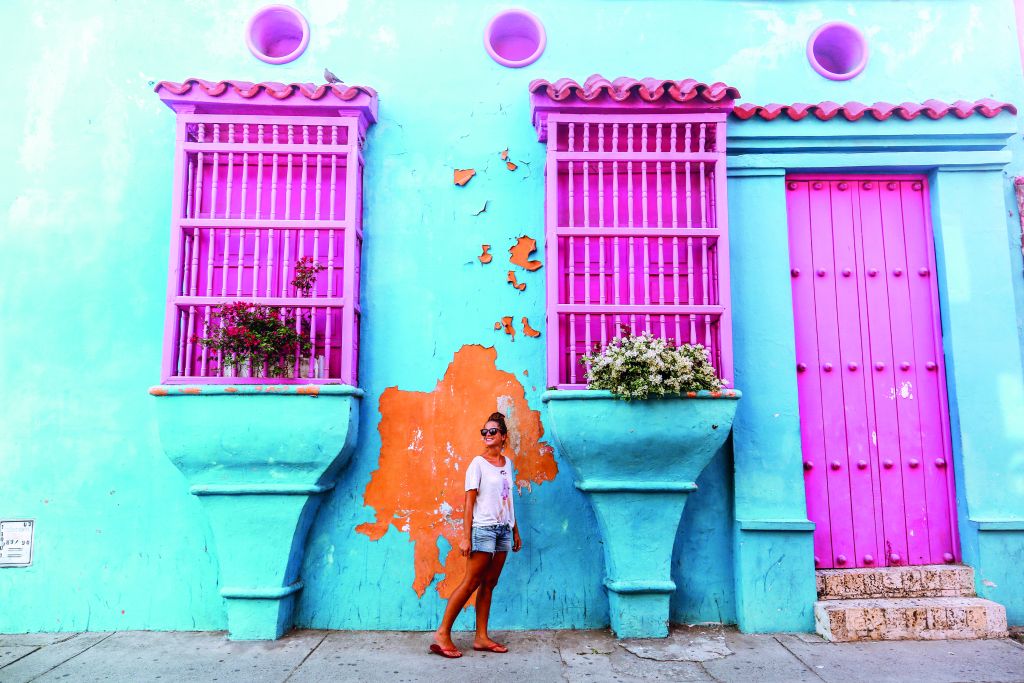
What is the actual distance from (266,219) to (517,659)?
311cm

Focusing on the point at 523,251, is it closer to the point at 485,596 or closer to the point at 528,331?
the point at 528,331

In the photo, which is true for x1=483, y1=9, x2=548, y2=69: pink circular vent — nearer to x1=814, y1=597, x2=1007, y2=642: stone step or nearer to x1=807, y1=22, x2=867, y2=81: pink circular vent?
x1=807, y1=22, x2=867, y2=81: pink circular vent

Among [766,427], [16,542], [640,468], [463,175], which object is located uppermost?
[463,175]

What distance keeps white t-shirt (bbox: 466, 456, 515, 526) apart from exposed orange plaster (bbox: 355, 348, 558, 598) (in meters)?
0.50

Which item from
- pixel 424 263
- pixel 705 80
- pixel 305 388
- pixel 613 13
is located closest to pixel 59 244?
pixel 305 388

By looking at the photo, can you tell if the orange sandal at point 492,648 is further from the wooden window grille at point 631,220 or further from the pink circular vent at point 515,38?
the pink circular vent at point 515,38

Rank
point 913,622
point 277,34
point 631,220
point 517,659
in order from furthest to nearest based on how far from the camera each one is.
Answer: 1. point 277,34
2. point 631,220
3. point 913,622
4. point 517,659

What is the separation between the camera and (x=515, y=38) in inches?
213

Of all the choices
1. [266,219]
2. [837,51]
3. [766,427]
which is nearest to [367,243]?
[266,219]

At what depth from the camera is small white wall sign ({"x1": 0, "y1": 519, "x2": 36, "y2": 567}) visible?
184 inches

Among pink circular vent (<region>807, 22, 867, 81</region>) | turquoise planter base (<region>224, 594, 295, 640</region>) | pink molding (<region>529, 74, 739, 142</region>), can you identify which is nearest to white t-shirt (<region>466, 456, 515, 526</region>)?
turquoise planter base (<region>224, 594, 295, 640</region>)

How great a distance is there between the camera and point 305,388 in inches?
171

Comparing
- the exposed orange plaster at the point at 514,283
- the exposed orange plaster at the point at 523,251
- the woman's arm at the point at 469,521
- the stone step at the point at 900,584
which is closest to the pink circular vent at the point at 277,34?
the exposed orange plaster at the point at 523,251

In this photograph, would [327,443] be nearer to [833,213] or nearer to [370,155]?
[370,155]
